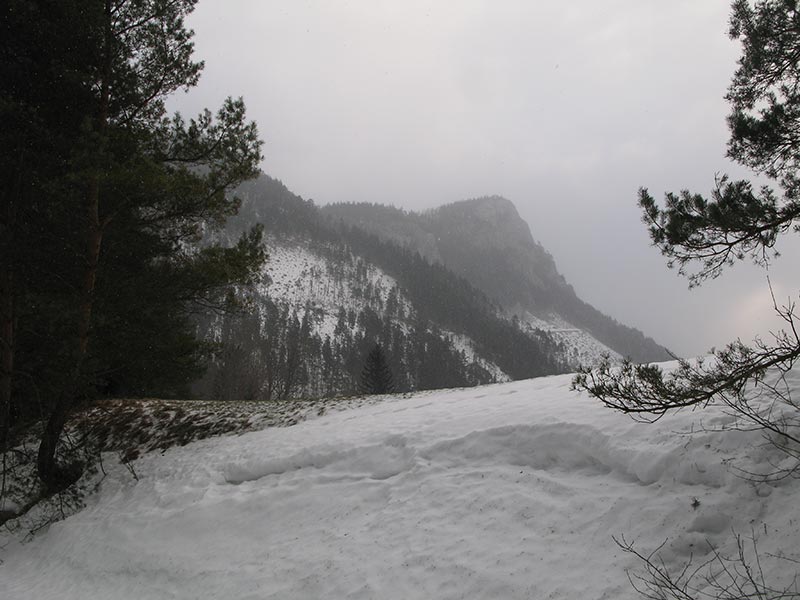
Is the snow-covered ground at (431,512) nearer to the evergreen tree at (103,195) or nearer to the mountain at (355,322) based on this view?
the evergreen tree at (103,195)

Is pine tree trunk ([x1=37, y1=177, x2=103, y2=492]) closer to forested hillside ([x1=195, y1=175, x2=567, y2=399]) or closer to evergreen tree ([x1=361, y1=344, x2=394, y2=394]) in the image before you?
evergreen tree ([x1=361, y1=344, x2=394, y2=394])

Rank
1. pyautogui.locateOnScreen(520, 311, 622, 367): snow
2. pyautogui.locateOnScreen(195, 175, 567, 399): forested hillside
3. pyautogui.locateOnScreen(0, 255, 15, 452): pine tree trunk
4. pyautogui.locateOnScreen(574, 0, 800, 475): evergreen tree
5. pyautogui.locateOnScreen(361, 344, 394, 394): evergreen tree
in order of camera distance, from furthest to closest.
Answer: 1. pyautogui.locateOnScreen(520, 311, 622, 367): snow
2. pyautogui.locateOnScreen(195, 175, 567, 399): forested hillside
3. pyautogui.locateOnScreen(361, 344, 394, 394): evergreen tree
4. pyautogui.locateOnScreen(0, 255, 15, 452): pine tree trunk
5. pyautogui.locateOnScreen(574, 0, 800, 475): evergreen tree

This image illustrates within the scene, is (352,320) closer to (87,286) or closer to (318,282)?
(318,282)

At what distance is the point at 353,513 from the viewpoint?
20.9 ft

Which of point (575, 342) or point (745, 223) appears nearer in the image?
point (745, 223)

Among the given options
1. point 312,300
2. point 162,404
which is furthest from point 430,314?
point 162,404

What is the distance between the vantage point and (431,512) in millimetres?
5879

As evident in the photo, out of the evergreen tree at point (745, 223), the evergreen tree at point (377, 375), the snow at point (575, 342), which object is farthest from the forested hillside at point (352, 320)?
the evergreen tree at point (745, 223)

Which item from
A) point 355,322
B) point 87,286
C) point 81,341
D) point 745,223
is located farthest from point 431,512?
point 355,322

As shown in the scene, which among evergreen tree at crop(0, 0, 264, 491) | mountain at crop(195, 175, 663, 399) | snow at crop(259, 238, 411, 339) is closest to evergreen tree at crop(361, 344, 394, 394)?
mountain at crop(195, 175, 663, 399)

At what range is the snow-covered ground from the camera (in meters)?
4.38

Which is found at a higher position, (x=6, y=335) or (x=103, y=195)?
(x=103, y=195)

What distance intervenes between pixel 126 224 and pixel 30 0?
13.1 ft

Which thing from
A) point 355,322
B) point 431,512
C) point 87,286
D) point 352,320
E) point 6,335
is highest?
point 352,320
